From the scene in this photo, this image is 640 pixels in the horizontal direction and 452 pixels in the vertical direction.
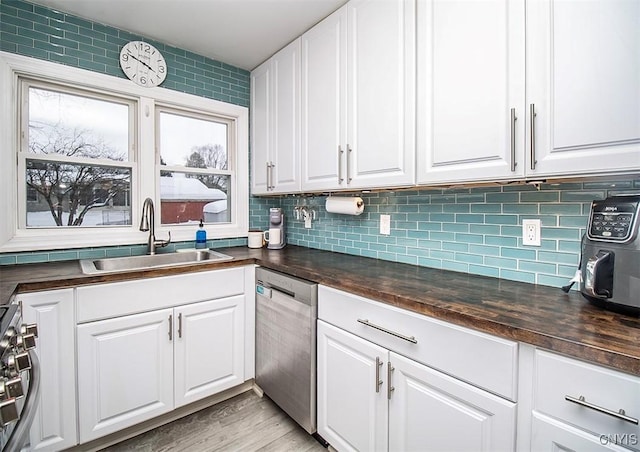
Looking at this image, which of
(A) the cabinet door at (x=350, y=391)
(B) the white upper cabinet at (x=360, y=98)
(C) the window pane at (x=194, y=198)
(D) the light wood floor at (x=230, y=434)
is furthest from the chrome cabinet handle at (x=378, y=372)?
(C) the window pane at (x=194, y=198)

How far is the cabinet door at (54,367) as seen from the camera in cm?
142

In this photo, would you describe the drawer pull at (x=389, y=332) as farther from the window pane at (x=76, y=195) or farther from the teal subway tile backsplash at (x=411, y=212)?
the window pane at (x=76, y=195)

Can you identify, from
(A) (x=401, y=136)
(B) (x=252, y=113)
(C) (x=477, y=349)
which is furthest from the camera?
(B) (x=252, y=113)

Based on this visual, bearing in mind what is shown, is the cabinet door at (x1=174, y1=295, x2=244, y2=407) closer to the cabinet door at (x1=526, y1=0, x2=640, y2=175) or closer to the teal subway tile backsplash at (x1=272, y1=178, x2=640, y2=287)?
the teal subway tile backsplash at (x1=272, y1=178, x2=640, y2=287)

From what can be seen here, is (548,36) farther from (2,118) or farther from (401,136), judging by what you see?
(2,118)

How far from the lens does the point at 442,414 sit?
42.9 inches

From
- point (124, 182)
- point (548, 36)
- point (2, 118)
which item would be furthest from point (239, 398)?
point (548, 36)

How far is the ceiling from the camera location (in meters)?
1.82

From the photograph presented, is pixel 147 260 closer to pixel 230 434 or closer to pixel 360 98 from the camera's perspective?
pixel 230 434

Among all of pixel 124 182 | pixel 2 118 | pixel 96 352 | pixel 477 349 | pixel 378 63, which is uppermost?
pixel 378 63

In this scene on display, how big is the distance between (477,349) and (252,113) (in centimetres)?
242

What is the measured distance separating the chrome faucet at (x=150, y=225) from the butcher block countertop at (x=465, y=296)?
42cm

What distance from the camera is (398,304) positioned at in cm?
120

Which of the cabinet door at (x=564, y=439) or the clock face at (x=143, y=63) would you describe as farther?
the clock face at (x=143, y=63)
